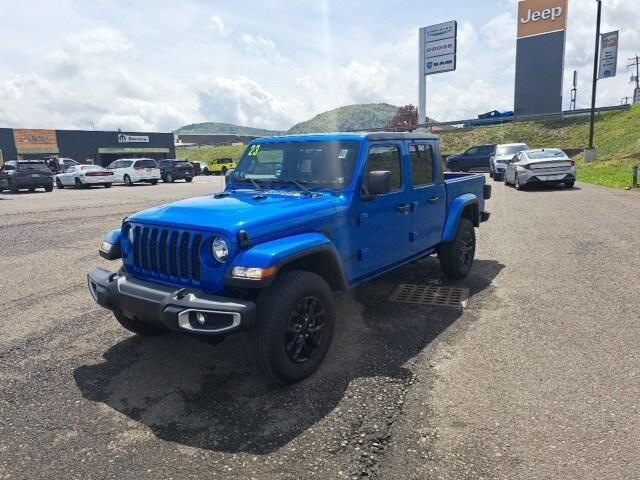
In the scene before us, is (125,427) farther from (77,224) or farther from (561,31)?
(561,31)

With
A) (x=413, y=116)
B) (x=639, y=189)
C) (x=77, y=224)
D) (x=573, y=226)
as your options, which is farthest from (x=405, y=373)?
(x=413, y=116)

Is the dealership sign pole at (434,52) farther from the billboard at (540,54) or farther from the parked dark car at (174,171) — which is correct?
the parked dark car at (174,171)

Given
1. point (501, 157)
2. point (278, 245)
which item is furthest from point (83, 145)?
point (278, 245)

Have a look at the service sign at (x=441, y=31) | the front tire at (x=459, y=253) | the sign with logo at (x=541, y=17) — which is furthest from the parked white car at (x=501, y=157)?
the sign with logo at (x=541, y=17)

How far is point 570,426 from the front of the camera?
2953 mm

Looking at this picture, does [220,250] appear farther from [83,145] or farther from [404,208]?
[83,145]

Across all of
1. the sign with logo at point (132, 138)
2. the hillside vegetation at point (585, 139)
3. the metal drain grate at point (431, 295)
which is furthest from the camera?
the sign with logo at point (132, 138)

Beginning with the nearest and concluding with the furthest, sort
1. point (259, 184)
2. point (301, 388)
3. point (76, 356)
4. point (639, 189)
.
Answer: point (301, 388) < point (76, 356) < point (259, 184) < point (639, 189)

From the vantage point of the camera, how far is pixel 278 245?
3.38 metres

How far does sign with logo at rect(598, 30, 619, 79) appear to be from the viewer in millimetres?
49031

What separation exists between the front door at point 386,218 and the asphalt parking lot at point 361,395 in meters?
0.67

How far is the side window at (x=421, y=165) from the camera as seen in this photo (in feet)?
17.0

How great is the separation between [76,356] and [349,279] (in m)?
2.45

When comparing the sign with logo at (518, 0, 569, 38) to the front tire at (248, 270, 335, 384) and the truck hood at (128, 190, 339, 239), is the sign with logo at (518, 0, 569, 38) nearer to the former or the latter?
the truck hood at (128, 190, 339, 239)
